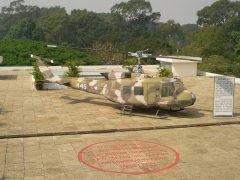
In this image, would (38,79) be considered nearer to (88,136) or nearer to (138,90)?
(138,90)

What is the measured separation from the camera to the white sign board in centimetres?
2017

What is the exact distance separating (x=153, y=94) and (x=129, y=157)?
6415mm

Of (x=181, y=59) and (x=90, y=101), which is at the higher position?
(x=181, y=59)

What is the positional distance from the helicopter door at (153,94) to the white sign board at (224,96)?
3.28 m

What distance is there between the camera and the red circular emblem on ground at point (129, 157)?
13.2 metres

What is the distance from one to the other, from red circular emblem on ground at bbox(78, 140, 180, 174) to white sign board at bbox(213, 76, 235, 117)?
6056 millimetres

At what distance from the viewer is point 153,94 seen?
2005cm

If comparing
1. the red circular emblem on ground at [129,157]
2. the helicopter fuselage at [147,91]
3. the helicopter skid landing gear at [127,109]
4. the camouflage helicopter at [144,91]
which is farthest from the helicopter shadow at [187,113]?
the red circular emblem on ground at [129,157]

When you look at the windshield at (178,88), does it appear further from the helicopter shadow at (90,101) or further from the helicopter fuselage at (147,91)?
the helicopter shadow at (90,101)

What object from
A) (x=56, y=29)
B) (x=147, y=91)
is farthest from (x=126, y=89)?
(x=56, y=29)


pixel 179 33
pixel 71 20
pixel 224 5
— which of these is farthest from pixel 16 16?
pixel 224 5

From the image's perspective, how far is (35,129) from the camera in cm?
1753

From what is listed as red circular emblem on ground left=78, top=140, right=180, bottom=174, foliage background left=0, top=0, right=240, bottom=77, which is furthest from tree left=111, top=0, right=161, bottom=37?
red circular emblem on ground left=78, top=140, right=180, bottom=174

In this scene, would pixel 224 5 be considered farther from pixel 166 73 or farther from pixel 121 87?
pixel 121 87
